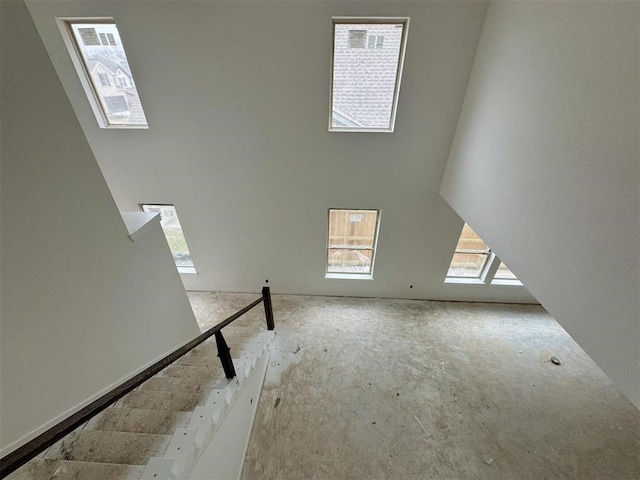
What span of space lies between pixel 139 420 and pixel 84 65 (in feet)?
12.1

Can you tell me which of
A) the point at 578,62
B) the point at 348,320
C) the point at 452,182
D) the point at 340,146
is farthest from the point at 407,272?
the point at 578,62

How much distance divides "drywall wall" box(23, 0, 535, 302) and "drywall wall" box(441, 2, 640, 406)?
2.70 ft

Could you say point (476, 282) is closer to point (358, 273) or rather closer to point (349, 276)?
point (358, 273)

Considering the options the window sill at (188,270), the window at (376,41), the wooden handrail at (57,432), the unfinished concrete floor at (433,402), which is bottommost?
the unfinished concrete floor at (433,402)

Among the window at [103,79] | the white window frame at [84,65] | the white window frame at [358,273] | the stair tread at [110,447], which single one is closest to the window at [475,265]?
the white window frame at [358,273]

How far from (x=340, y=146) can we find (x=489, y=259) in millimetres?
3000

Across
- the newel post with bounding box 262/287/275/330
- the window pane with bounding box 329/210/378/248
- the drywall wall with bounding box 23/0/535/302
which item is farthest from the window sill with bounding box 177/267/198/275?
the window pane with bounding box 329/210/378/248

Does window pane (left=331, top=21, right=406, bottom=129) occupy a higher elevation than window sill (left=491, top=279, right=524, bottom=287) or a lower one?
higher

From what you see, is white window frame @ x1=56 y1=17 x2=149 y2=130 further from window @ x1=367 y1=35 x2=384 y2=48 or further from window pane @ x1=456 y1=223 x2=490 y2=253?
window pane @ x1=456 y1=223 x2=490 y2=253

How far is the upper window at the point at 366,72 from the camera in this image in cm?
248

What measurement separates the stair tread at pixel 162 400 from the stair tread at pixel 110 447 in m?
0.33

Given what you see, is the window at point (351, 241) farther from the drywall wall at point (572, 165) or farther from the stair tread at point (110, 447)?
the stair tread at point (110, 447)

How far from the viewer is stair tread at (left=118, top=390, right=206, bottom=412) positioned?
68.9 inches

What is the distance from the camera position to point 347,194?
3369mm
